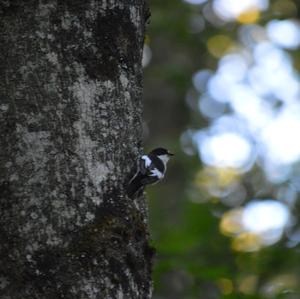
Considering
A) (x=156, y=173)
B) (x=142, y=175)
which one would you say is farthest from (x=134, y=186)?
(x=156, y=173)

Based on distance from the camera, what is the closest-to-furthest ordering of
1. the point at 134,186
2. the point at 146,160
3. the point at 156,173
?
1. the point at 134,186
2. the point at 146,160
3. the point at 156,173

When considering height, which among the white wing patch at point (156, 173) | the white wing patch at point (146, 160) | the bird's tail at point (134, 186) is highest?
the white wing patch at point (156, 173)

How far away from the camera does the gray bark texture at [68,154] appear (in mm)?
2553

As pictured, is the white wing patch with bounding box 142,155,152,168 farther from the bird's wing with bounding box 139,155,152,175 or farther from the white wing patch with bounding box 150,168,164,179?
the white wing patch with bounding box 150,168,164,179

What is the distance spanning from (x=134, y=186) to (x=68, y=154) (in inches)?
11.8

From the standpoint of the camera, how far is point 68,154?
8.88 ft

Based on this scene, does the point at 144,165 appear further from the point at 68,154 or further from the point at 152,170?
the point at 68,154

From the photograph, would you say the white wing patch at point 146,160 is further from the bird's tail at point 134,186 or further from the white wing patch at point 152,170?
the bird's tail at point 134,186

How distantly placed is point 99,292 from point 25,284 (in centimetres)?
26

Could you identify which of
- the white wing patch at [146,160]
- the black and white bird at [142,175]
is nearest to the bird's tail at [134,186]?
the black and white bird at [142,175]

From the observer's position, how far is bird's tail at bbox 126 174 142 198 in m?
2.80

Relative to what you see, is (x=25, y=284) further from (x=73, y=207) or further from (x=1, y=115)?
(x=1, y=115)

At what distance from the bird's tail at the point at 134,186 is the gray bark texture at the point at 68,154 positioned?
32mm

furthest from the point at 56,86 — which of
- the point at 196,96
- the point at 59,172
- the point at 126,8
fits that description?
the point at 196,96
